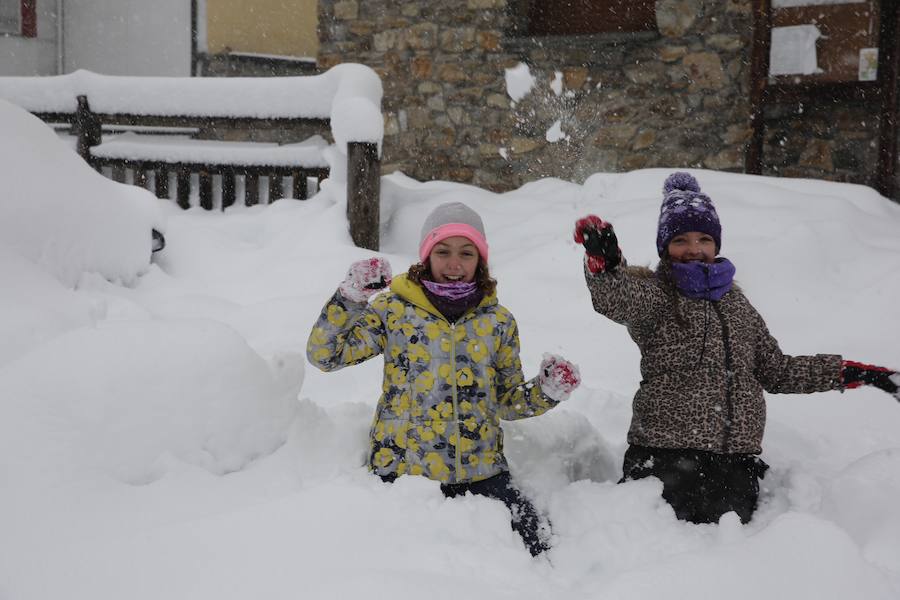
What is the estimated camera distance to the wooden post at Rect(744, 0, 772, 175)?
647cm

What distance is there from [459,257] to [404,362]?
0.35 metres

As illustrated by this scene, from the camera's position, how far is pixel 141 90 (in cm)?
583

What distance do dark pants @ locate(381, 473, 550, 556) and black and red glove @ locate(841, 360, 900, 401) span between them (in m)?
1.07

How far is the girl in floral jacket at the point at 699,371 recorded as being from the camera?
2.28 metres

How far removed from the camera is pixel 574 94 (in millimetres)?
7293

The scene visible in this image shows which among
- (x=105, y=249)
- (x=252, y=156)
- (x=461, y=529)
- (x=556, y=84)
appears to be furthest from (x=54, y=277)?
(x=556, y=84)

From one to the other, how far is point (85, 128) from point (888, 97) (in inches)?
253

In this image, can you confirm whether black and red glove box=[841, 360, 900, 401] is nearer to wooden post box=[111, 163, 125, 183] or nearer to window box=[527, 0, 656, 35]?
window box=[527, 0, 656, 35]

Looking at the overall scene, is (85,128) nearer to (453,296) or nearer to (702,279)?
(453,296)

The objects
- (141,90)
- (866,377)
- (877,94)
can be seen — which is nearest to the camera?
(866,377)

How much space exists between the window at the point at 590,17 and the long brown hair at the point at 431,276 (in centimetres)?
547

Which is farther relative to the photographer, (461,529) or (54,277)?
(54,277)

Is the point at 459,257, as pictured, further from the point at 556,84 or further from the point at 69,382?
the point at 556,84

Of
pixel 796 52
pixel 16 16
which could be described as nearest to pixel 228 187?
pixel 796 52
